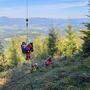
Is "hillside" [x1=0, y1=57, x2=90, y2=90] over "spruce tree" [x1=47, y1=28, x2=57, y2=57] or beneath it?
over

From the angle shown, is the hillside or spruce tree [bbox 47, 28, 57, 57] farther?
spruce tree [bbox 47, 28, 57, 57]

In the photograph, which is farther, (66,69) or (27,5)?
(66,69)

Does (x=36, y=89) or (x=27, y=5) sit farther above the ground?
(x=27, y=5)

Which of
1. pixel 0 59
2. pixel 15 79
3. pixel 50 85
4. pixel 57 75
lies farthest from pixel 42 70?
pixel 0 59

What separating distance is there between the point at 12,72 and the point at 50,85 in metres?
7.87

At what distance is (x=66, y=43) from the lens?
2667 inches

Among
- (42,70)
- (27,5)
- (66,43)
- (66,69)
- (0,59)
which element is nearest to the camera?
(27,5)

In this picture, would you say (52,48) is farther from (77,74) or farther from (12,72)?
(77,74)

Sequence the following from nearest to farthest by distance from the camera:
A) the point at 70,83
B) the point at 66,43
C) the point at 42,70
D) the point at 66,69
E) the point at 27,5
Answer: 1. the point at 70,83
2. the point at 27,5
3. the point at 66,69
4. the point at 42,70
5. the point at 66,43

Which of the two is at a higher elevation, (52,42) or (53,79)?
(53,79)

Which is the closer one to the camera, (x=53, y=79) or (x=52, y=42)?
(x=53, y=79)

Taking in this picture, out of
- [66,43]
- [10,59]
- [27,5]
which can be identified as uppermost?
[27,5]

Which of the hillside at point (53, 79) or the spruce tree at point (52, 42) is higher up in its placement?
the hillside at point (53, 79)

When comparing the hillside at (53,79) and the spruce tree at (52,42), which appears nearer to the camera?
the hillside at (53,79)
